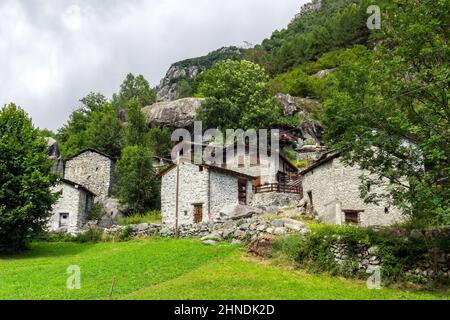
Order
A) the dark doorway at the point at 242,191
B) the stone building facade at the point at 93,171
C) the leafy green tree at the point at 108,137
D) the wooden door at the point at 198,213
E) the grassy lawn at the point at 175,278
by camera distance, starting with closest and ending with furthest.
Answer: the grassy lawn at the point at 175,278, the wooden door at the point at 198,213, the dark doorway at the point at 242,191, the stone building facade at the point at 93,171, the leafy green tree at the point at 108,137

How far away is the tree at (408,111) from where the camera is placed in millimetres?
16688

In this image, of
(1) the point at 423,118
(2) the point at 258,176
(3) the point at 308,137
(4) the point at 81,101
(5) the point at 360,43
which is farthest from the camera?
(5) the point at 360,43

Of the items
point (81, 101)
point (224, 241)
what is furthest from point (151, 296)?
point (81, 101)

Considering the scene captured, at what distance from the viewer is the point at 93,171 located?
47719 millimetres

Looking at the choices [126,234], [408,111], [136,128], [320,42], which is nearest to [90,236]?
[126,234]

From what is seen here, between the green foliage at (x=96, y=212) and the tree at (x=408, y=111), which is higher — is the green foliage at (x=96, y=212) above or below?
below

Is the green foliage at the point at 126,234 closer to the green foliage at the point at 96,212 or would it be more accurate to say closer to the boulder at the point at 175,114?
the green foliage at the point at 96,212

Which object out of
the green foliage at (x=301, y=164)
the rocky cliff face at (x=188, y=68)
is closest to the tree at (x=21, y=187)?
the green foliage at (x=301, y=164)

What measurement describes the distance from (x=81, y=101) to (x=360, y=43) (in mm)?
60322

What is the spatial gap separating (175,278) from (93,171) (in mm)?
32760

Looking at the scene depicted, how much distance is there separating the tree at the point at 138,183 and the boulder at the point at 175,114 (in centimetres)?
1709

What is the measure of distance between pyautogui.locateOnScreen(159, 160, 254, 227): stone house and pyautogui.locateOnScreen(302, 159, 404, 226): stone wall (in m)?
7.80

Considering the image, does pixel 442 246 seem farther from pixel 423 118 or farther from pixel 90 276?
pixel 90 276

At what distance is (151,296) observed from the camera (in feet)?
48.1
